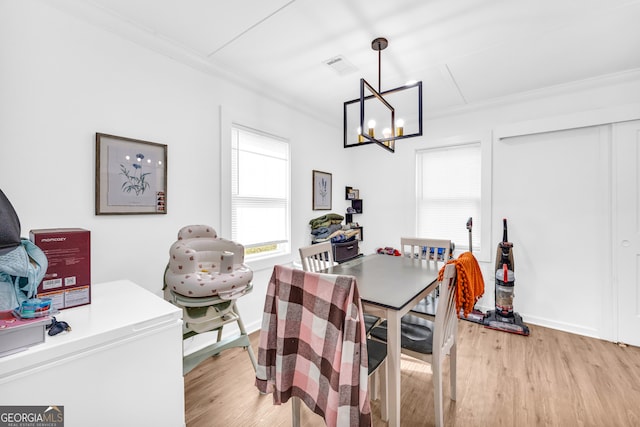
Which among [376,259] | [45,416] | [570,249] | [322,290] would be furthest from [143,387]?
[570,249]

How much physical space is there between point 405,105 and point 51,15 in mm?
3194

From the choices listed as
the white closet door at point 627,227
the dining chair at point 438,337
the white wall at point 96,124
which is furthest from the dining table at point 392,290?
the white closet door at point 627,227

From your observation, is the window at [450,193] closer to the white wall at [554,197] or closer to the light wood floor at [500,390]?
the white wall at [554,197]

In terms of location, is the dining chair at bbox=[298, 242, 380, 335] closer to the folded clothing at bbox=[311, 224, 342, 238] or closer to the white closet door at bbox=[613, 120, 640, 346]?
the folded clothing at bbox=[311, 224, 342, 238]

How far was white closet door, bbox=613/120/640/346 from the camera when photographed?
2.51 metres

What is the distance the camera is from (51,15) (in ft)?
5.33

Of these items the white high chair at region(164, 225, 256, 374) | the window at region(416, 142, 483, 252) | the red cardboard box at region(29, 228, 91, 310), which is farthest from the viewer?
the window at region(416, 142, 483, 252)

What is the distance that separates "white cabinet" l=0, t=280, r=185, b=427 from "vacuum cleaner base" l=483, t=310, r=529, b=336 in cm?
301

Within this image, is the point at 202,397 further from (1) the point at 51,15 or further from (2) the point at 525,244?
(2) the point at 525,244

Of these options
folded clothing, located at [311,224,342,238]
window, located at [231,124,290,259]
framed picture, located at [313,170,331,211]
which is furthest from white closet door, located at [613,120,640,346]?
window, located at [231,124,290,259]

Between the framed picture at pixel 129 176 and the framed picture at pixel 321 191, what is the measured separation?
188cm

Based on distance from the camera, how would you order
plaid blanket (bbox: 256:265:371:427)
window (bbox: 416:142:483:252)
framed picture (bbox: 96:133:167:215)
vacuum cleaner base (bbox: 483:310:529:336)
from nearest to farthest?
1. plaid blanket (bbox: 256:265:371:427)
2. framed picture (bbox: 96:133:167:215)
3. vacuum cleaner base (bbox: 483:310:529:336)
4. window (bbox: 416:142:483:252)

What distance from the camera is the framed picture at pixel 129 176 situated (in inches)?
71.1

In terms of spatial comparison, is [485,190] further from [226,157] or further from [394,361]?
[226,157]
